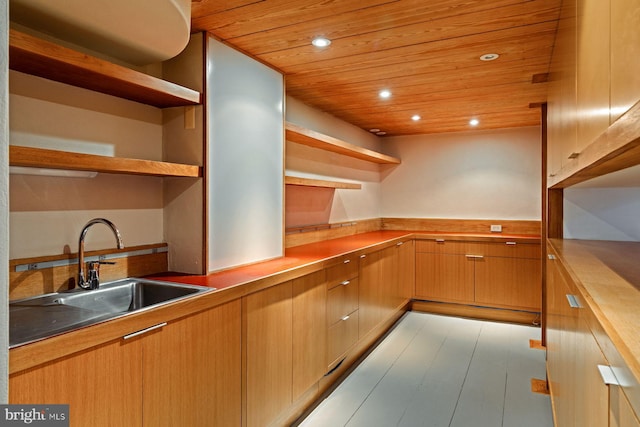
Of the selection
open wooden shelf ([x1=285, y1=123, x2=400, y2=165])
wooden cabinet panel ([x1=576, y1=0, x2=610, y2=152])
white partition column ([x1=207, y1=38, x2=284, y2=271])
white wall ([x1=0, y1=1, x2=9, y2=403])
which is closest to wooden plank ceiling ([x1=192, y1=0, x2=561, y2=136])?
white partition column ([x1=207, y1=38, x2=284, y2=271])

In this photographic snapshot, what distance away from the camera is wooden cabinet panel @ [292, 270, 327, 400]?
2.36 metres

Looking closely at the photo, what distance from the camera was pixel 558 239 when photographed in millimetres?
2566

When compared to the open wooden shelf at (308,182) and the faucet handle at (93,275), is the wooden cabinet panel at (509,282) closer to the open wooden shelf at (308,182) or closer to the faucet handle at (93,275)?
the open wooden shelf at (308,182)

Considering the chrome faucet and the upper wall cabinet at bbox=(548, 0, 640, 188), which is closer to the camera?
the upper wall cabinet at bbox=(548, 0, 640, 188)

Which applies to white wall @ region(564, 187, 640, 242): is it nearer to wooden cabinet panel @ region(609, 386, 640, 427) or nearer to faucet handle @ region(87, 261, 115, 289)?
wooden cabinet panel @ region(609, 386, 640, 427)

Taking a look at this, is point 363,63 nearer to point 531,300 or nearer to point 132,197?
A: point 132,197

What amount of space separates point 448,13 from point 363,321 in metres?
2.40

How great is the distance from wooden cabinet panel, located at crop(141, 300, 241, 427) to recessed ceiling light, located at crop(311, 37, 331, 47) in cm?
157

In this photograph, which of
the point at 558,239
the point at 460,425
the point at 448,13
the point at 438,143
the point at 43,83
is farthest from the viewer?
the point at 438,143

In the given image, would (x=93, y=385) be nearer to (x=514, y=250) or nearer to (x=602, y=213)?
(x=602, y=213)

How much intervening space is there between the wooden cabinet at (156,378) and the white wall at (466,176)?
400 cm

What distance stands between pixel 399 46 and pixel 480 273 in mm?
3054

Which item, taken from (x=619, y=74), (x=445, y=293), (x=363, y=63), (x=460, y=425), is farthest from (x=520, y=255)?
(x=619, y=74)

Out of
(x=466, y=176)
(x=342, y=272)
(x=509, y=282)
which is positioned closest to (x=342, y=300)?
(x=342, y=272)
